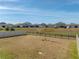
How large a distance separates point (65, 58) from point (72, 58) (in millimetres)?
760

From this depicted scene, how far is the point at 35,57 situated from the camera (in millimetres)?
18250

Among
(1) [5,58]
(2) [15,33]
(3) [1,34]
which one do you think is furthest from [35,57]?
(2) [15,33]

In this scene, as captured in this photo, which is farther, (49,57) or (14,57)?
(49,57)

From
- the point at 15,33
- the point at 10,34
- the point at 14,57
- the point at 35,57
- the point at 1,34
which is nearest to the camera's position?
the point at 14,57

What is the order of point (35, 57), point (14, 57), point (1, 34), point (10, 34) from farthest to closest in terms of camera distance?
point (10, 34) → point (1, 34) → point (35, 57) → point (14, 57)

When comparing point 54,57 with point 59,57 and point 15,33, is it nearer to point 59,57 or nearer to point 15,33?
point 59,57

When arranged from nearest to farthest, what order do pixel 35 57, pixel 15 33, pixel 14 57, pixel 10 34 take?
pixel 14 57 → pixel 35 57 → pixel 10 34 → pixel 15 33

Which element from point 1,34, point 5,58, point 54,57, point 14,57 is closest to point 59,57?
point 54,57

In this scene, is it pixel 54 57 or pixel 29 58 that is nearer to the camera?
pixel 29 58

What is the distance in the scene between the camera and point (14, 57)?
56.2 ft

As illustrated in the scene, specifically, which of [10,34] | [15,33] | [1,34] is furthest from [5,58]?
[15,33]

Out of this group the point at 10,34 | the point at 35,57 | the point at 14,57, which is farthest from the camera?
the point at 10,34

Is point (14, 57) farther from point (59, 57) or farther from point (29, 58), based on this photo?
point (59, 57)

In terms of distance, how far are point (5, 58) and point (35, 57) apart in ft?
11.8
